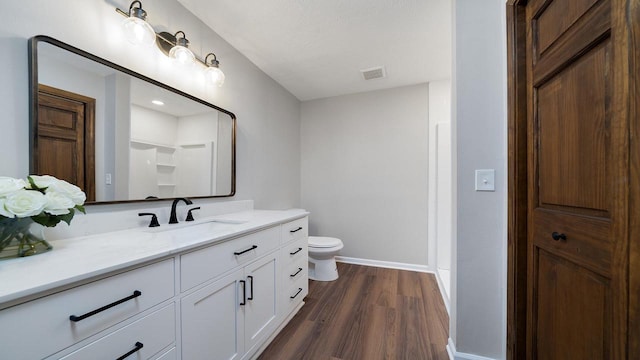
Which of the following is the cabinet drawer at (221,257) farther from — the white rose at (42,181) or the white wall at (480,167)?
the white wall at (480,167)

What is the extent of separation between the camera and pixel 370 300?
212cm

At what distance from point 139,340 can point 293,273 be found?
1127 mm

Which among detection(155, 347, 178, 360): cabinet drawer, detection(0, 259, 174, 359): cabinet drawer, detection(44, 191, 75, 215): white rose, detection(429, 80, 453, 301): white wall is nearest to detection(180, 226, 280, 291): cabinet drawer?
detection(0, 259, 174, 359): cabinet drawer

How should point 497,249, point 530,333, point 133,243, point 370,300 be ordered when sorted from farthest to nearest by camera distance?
point 370,300 < point 497,249 < point 530,333 < point 133,243

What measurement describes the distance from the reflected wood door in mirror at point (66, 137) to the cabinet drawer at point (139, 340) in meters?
0.71

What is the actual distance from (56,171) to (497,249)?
87.3 inches

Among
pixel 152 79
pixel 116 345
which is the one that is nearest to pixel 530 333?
pixel 116 345

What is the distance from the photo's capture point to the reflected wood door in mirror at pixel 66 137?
97cm

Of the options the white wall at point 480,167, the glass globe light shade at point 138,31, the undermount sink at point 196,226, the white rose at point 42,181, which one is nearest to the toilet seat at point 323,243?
the undermount sink at point 196,226

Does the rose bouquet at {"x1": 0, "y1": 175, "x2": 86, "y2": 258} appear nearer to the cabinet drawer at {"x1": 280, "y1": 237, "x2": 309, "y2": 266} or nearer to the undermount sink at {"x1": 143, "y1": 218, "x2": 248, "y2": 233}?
the undermount sink at {"x1": 143, "y1": 218, "x2": 248, "y2": 233}

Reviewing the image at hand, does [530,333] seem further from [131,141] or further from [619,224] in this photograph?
[131,141]

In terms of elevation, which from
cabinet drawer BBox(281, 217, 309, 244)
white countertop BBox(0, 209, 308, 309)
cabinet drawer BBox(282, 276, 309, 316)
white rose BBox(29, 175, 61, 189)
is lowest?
cabinet drawer BBox(282, 276, 309, 316)

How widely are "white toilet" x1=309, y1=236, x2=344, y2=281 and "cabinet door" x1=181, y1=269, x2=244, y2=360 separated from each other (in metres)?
1.27

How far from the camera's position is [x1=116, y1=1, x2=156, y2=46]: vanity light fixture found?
4.03 feet
